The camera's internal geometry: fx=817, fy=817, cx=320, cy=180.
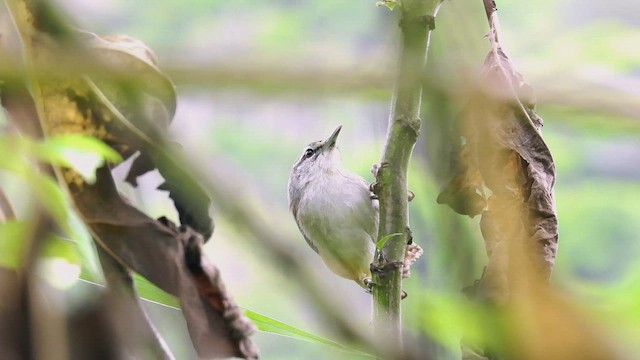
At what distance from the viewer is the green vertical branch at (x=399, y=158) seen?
0.71 meters

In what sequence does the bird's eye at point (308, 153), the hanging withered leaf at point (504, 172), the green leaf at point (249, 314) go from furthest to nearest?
the bird's eye at point (308, 153) < the green leaf at point (249, 314) < the hanging withered leaf at point (504, 172)

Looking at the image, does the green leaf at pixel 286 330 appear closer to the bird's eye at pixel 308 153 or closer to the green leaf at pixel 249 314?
the green leaf at pixel 249 314

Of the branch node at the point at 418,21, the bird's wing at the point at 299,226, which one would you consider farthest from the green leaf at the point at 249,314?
the bird's wing at the point at 299,226

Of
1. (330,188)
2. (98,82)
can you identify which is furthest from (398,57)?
(330,188)

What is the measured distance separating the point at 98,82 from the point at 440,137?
389 millimetres

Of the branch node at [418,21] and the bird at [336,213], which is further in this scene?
the bird at [336,213]

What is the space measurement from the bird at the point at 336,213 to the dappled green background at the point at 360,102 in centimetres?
6

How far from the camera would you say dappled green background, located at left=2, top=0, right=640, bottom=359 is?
65 centimetres

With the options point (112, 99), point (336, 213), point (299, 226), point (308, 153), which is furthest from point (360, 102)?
point (308, 153)

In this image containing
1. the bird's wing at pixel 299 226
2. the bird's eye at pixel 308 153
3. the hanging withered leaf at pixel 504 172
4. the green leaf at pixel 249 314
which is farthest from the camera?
the bird's eye at pixel 308 153

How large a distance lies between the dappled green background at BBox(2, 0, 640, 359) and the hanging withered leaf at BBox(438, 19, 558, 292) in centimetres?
6

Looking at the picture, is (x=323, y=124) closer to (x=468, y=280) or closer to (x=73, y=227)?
(x=73, y=227)

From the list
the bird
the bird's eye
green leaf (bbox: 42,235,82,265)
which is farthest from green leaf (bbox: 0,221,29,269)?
the bird's eye

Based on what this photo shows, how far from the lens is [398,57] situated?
73 cm
